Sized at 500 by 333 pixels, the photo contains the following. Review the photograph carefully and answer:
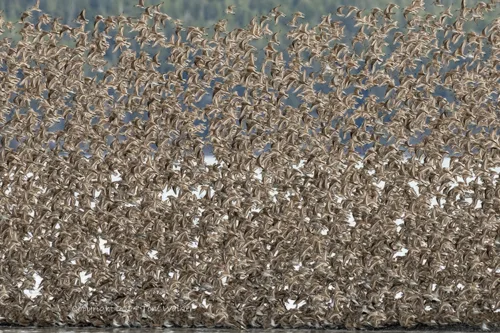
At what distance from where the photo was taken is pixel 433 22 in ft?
17.0

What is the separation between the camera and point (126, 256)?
527cm

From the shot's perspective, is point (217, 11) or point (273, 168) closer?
point (273, 168)

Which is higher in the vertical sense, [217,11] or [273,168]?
[217,11]

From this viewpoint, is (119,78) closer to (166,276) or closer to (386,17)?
(166,276)

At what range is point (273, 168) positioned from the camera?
17.0 feet

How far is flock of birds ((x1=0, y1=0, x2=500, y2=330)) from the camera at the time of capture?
5.18 m

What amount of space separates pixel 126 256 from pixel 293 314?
0.91 meters

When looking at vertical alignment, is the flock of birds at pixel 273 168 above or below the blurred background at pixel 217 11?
below

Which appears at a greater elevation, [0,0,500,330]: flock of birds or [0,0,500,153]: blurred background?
[0,0,500,153]: blurred background

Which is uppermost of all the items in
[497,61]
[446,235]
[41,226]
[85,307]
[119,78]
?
[497,61]

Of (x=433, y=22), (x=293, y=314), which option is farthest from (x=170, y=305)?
(x=433, y=22)

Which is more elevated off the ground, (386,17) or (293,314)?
(386,17)

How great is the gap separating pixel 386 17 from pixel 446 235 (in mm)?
1145

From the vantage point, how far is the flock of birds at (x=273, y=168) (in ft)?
17.0
